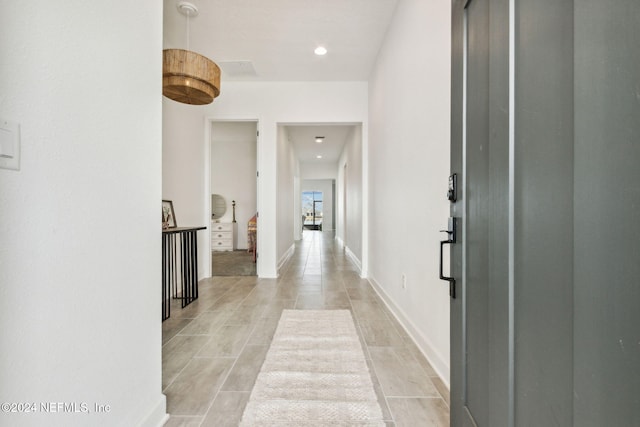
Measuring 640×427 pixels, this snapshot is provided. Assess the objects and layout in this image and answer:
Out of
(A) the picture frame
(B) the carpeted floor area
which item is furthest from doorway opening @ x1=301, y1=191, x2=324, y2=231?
(A) the picture frame

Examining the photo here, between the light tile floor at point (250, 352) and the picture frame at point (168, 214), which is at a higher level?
the picture frame at point (168, 214)

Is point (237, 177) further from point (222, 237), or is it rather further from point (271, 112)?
point (271, 112)

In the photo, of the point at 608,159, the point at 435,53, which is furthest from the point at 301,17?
the point at 608,159

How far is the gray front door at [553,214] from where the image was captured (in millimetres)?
423

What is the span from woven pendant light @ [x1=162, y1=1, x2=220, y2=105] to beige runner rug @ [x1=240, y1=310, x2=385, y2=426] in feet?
6.73

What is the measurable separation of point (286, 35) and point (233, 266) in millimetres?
3700

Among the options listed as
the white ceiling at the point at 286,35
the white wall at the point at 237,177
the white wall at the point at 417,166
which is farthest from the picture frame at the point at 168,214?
the white wall at the point at 237,177

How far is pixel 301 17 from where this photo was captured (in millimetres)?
2779

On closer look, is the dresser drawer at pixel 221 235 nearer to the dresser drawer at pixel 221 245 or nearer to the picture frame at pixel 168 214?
the dresser drawer at pixel 221 245

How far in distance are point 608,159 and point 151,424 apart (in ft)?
5.56

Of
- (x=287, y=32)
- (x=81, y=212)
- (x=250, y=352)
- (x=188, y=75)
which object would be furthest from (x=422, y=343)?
(x=287, y=32)

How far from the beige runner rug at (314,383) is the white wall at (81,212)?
1.62ft

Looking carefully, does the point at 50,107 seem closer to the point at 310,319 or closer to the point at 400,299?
the point at 310,319

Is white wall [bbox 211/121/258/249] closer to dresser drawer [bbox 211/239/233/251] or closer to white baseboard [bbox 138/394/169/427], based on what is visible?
dresser drawer [bbox 211/239/233/251]
